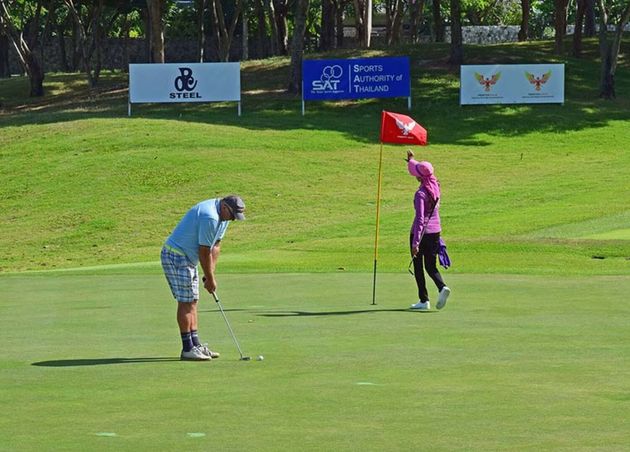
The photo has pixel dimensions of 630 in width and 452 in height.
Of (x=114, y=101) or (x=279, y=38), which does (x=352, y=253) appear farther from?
(x=279, y=38)

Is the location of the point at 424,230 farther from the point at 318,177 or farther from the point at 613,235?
the point at 318,177

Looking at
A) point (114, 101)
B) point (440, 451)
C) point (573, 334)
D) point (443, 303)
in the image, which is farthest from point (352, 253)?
point (114, 101)

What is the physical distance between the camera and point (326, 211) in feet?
131

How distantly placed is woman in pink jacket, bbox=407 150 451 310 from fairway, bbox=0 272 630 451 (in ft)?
1.58

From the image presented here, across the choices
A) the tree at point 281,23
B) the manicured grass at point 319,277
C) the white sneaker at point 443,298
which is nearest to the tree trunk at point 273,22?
the tree at point 281,23

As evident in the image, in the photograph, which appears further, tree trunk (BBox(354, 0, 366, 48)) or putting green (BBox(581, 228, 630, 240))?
tree trunk (BBox(354, 0, 366, 48))

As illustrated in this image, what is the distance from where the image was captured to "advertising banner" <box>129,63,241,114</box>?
173 ft

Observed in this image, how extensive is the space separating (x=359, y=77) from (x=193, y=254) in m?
40.8

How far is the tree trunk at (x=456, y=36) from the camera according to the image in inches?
2319

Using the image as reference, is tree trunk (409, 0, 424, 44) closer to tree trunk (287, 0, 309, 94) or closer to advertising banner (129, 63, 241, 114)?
tree trunk (287, 0, 309, 94)

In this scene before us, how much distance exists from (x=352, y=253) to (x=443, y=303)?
39.9 ft

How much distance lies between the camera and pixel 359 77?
175 feet

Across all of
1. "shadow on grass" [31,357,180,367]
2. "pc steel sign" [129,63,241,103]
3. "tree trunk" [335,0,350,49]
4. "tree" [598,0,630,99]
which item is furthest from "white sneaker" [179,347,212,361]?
"tree trunk" [335,0,350,49]

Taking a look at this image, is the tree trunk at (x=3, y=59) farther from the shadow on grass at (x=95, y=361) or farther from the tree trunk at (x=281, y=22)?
the shadow on grass at (x=95, y=361)
